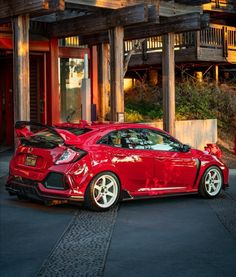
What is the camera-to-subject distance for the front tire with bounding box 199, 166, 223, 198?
10.4m

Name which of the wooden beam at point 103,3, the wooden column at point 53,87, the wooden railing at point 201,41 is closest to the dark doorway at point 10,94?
the wooden column at point 53,87

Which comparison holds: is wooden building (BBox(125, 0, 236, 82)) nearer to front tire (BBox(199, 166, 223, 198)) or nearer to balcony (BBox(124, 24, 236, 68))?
balcony (BBox(124, 24, 236, 68))

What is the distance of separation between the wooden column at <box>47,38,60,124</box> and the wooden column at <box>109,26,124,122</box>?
13.3 feet

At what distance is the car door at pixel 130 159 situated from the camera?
927 cm

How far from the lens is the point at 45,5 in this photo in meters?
11.6

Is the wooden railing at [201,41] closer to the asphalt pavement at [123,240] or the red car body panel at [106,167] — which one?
the red car body panel at [106,167]

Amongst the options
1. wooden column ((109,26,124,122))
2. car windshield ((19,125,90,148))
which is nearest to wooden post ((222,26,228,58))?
wooden column ((109,26,124,122))

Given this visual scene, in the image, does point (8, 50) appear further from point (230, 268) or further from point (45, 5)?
point (230, 268)

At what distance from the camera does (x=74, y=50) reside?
18984mm

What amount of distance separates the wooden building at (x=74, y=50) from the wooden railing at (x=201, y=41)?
16.4 ft

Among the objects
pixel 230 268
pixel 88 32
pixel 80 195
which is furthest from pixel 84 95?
pixel 230 268

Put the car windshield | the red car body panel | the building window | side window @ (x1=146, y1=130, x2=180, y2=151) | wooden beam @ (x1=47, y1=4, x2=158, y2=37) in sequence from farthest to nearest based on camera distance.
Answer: the building window
wooden beam @ (x1=47, y1=4, x2=158, y2=37)
side window @ (x1=146, y1=130, x2=180, y2=151)
the car windshield
the red car body panel

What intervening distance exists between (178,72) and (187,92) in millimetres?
5610

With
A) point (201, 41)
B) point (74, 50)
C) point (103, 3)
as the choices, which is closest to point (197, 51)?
point (201, 41)
